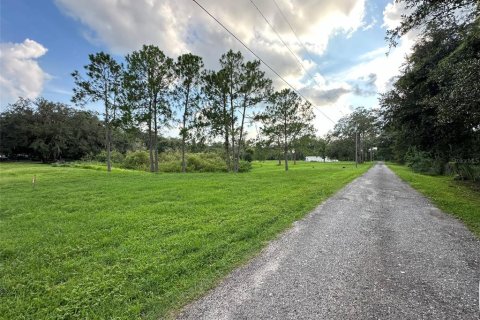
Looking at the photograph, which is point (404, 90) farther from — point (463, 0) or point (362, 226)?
point (362, 226)

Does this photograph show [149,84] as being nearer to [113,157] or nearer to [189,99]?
[189,99]

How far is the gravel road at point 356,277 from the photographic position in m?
2.86

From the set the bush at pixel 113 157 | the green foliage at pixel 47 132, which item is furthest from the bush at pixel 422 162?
the green foliage at pixel 47 132

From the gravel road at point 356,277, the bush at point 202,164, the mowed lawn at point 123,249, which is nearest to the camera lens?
the gravel road at point 356,277

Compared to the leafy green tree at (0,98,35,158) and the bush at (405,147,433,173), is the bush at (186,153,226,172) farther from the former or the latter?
the leafy green tree at (0,98,35,158)

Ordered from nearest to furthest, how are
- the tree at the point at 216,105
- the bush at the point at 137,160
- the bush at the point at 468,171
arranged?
the bush at the point at 468,171 → the tree at the point at 216,105 → the bush at the point at 137,160

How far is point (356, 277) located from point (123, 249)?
13.5 feet

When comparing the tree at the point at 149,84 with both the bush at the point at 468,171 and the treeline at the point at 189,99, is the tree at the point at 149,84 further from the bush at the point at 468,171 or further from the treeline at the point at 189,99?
the bush at the point at 468,171

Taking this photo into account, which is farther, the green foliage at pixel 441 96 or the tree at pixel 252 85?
the tree at pixel 252 85

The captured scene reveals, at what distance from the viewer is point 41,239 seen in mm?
5305

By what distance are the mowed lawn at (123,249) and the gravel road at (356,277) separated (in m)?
0.46

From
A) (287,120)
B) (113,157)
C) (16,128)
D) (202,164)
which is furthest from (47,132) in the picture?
(287,120)

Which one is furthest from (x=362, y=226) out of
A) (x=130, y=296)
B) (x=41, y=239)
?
(x=41, y=239)

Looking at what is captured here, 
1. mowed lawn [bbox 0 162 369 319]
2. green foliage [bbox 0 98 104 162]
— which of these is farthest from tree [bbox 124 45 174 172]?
green foliage [bbox 0 98 104 162]
